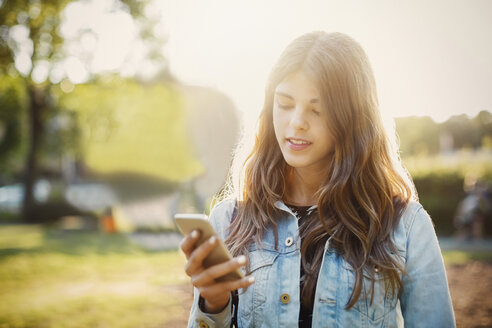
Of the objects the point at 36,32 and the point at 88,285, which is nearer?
the point at 88,285

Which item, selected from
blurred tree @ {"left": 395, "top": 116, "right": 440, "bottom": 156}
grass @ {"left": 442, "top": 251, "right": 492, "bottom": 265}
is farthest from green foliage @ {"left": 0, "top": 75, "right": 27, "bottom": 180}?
grass @ {"left": 442, "top": 251, "right": 492, "bottom": 265}

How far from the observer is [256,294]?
208 centimetres

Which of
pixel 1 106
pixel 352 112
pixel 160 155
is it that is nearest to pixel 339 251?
pixel 352 112

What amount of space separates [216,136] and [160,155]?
9.20 ft

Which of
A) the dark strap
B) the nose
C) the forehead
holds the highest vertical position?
the forehead

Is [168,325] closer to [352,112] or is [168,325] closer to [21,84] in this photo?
[352,112]

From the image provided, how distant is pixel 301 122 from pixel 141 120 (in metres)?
17.9

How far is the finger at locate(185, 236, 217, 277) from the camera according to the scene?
1639 millimetres

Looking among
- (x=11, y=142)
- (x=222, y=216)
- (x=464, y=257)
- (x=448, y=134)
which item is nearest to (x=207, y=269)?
(x=222, y=216)

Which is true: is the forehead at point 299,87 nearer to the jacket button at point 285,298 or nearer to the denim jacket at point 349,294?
the denim jacket at point 349,294

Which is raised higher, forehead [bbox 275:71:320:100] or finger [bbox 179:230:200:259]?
forehead [bbox 275:71:320:100]

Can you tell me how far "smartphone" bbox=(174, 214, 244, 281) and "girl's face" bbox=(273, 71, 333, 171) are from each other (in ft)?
2.20

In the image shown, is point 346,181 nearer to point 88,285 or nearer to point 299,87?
point 299,87

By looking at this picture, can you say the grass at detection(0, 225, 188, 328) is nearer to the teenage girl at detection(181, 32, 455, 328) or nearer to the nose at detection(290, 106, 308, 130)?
the teenage girl at detection(181, 32, 455, 328)
